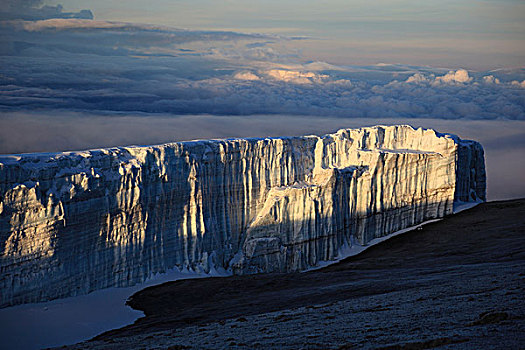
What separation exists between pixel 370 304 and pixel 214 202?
108 ft

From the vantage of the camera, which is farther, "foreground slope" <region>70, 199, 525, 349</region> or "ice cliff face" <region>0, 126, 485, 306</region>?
"ice cliff face" <region>0, 126, 485, 306</region>

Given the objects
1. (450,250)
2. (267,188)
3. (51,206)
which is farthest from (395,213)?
(51,206)

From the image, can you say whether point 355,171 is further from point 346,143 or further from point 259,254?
point 259,254

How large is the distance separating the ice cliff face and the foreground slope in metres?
4.74

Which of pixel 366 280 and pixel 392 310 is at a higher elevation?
pixel 392 310

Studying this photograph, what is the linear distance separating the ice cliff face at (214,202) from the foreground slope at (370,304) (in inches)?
187

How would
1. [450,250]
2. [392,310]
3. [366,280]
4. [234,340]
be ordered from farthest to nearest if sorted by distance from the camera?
[450,250]
[366,280]
[392,310]
[234,340]

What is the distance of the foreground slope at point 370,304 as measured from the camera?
25.8m

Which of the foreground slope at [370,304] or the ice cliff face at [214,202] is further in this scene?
the ice cliff face at [214,202]

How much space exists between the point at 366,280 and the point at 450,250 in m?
21.6

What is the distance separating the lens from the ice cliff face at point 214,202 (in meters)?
49.1

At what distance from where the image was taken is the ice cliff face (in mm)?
49094

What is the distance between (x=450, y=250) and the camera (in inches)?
2672

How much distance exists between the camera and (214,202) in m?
66.5
